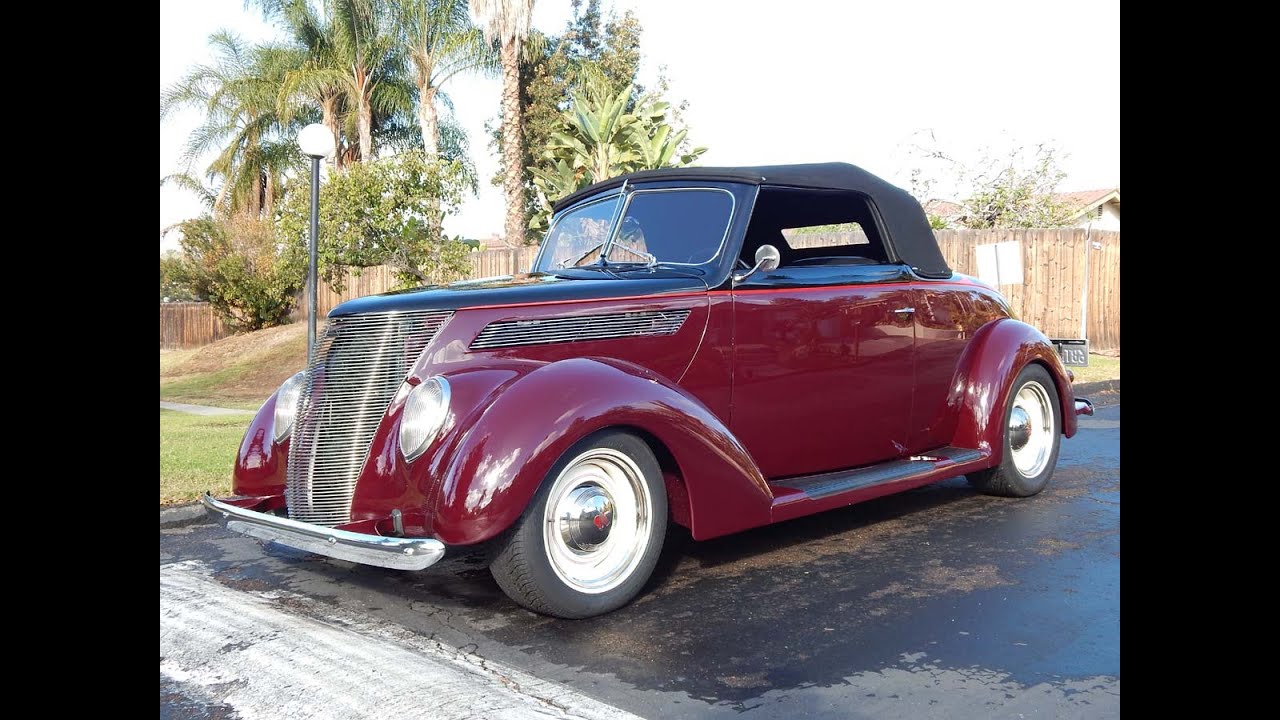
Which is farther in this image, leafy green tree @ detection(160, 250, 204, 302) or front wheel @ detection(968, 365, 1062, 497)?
leafy green tree @ detection(160, 250, 204, 302)

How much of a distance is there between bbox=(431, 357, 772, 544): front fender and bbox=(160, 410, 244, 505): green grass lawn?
3359 mm

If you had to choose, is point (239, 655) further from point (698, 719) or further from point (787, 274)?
point (787, 274)

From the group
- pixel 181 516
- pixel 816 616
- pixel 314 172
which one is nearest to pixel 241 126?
pixel 314 172

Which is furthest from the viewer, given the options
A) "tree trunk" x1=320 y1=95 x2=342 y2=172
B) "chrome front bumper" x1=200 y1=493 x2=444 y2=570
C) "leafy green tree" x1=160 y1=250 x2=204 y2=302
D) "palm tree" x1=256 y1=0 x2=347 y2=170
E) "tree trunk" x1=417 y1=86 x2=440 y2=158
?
"tree trunk" x1=320 y1=95 x2=342 y2=172

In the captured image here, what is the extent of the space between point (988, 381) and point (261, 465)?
13.0 feet

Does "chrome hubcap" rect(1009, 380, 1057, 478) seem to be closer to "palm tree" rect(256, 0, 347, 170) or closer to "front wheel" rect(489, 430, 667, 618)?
"front wheel" rect(489, 430, 667, 618)

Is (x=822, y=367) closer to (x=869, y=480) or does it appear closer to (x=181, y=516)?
(x=869, y=480)

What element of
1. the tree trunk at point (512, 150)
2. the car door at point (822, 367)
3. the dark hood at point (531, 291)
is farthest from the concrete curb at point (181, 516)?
the tree trunk at point (512, 150)

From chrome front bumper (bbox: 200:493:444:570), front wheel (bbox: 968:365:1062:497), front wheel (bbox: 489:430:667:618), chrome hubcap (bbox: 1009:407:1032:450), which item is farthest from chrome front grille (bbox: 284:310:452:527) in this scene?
chrome hubcap (bbox: 1009:407:1032:450)

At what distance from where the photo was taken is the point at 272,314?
82.9 feet

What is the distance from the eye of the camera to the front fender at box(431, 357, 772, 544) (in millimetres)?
3391
